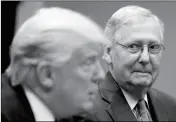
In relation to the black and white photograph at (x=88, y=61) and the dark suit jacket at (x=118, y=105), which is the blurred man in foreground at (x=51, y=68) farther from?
the dark suit jacket at (x=118, y=105)

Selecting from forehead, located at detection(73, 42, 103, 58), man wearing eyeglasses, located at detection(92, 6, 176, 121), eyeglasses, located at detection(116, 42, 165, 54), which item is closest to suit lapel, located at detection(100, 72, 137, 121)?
man wearing eyeglasses, located at detection(92, 6, 176, 121)

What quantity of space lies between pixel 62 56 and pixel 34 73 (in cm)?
8

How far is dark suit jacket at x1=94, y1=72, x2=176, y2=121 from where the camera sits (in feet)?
3.59

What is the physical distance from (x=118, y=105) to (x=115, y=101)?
0.01 meters

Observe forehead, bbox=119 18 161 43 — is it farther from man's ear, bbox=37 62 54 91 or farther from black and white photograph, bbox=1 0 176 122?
man's ear, bbox=37 62 54 91

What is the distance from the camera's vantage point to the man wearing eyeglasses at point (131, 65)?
1084mm

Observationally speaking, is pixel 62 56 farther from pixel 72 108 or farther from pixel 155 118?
pixel 155 118

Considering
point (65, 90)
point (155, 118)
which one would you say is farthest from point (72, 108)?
point (155, 118)

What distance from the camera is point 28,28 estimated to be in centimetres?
92

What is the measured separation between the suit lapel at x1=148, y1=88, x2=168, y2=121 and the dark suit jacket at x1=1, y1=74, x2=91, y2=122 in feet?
1.34

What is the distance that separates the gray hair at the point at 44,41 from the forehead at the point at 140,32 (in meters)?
0.18

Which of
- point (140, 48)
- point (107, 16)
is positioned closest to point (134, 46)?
point (140, 48)

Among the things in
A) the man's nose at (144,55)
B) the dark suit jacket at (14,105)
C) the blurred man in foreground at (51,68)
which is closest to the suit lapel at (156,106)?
the man's nose at (144,55)

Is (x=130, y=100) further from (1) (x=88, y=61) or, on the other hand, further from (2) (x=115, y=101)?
(1) (x=88, y=61)
